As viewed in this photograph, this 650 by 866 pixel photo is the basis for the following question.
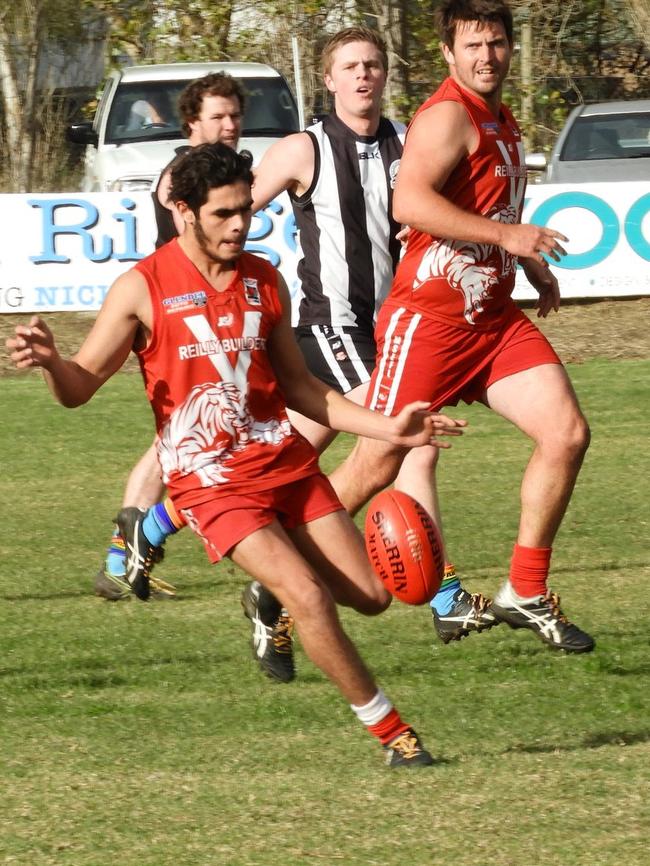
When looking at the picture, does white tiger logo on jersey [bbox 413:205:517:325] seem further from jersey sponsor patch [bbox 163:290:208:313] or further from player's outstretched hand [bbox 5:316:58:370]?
player's outstretched hand [bbox 5:316:58:370]

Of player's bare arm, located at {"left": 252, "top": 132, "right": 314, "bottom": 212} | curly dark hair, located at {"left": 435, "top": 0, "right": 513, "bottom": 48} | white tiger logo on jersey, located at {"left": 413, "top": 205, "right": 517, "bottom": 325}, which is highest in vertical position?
curly dark hair, located at {"left": 435, "top": 0, "right": 513, "bottom": 48}

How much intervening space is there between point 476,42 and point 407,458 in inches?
62.6

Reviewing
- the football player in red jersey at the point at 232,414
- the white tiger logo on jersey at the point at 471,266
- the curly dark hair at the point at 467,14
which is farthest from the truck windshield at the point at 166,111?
the football player in red jersey at the point at 232,414

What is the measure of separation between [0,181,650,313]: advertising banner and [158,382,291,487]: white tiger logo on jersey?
394 inches

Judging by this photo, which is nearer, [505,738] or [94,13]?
[505,738]

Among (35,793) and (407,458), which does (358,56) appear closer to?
(407,458)

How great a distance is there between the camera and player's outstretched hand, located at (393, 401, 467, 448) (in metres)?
4.72

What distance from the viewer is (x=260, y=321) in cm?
482

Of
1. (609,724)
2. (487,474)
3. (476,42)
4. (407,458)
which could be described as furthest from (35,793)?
(487,474)

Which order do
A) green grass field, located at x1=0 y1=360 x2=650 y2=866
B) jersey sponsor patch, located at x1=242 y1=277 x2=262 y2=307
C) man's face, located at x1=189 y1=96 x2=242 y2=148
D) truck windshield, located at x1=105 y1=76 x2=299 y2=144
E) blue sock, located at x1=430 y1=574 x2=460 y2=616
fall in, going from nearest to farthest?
green grass field, located at x1=0 y1=360 x2=650 y2=866, jersey sponsor patch, located at x1=242 y1=277 x2=262 y2=307, blue sock, located at x1=430 y1=574 x2=460 y2=616, man's face, located at x1=189 y1=96 x2=242 y2=148, truck windshield, located at x1=105 y1=76 x2=299 y2=144

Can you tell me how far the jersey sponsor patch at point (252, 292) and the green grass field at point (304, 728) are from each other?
131 centimetres

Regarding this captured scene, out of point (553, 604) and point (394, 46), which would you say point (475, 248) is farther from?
point (394, 46)

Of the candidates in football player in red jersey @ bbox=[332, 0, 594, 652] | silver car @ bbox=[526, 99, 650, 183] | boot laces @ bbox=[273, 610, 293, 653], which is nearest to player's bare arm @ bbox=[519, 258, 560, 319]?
football player in red jersey @ bbox=[332, 0, 594, 652]

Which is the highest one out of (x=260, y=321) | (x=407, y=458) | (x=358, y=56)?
(x=358, y=56)
